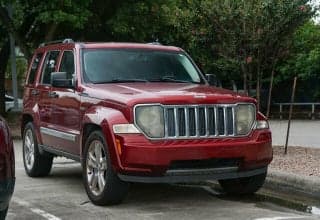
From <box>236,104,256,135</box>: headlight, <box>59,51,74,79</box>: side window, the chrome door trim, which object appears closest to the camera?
<box>236,104,256,135</box>: headlight

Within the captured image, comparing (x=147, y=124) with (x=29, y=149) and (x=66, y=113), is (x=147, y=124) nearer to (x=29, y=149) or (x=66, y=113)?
(x=66, y=113)

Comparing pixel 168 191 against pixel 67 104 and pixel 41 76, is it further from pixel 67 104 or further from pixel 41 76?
pixel 41 76

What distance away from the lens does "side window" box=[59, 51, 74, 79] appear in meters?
8.89

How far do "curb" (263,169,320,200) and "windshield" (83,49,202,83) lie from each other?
1732mm

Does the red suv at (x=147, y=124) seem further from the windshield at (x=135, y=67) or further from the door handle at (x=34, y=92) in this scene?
the door handle at (x=34, y=92)

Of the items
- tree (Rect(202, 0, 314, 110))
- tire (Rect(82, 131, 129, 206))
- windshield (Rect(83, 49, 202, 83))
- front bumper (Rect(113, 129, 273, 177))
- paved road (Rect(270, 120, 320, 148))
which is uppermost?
tree (Rect(202, 0, 314, 110))

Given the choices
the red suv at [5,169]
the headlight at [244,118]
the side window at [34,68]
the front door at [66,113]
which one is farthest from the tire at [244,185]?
the side window at [34,68]

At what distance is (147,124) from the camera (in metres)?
7.09

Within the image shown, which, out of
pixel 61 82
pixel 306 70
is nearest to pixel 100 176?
pixel 61 82

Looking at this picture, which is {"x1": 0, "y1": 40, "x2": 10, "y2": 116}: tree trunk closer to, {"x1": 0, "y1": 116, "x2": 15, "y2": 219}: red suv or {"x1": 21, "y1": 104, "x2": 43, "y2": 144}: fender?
{"x1": 21, "y1": 104, "x2": 43, "y2": 144}: fender

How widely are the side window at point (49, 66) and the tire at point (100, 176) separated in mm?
2232

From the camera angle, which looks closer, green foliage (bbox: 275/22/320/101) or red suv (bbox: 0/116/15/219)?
red suv (bbox: 0/116/15/219)

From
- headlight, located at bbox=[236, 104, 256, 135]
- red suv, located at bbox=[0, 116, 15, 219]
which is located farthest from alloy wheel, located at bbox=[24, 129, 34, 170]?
red suv, located at bbox=[0, 116, 15, 219]

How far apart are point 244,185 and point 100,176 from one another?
190 cm
